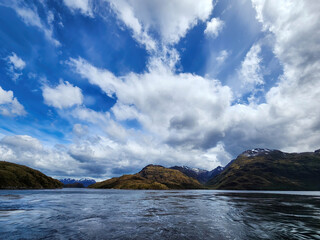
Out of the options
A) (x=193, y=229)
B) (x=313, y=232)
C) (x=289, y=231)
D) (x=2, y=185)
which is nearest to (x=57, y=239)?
(x=193, y=229)

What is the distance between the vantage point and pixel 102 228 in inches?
907

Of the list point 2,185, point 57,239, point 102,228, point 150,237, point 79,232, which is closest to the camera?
point 57,239

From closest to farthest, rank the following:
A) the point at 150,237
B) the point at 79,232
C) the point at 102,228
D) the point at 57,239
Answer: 1. the point at 57,239
2. the point at 150,237
3. the point at 79,232
4. the point at 102,228

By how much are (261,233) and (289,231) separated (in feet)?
13.7

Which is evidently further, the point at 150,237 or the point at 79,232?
the point at 79,232

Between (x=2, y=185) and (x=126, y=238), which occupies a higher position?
(x=2, y=185)

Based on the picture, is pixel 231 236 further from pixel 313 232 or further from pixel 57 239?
pixel 57 239

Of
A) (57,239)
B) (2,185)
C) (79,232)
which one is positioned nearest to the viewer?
(57,239)

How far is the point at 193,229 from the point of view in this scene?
23.5 m

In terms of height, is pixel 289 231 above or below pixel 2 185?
below

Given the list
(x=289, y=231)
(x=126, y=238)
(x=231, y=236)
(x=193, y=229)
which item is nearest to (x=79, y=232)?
(x=126, y=238)

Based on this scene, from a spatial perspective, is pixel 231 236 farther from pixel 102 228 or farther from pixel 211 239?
pixel 102 228

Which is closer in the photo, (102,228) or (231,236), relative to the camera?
(231,236)

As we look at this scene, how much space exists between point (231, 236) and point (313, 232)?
37.2 feet
